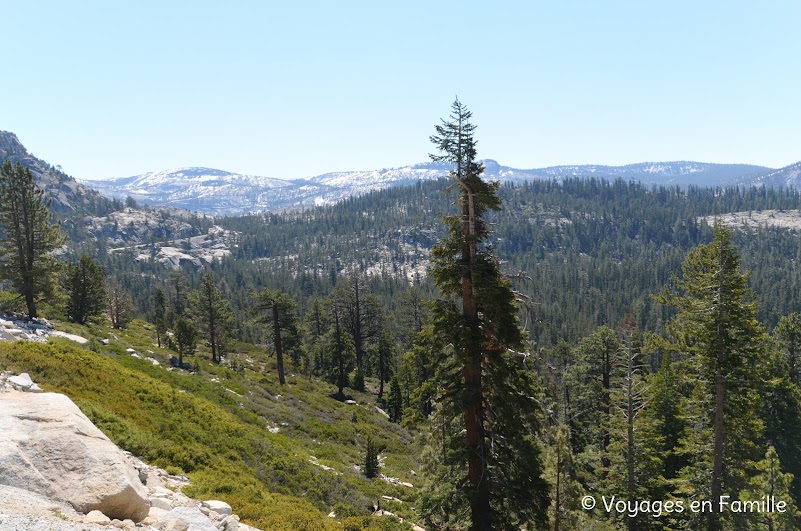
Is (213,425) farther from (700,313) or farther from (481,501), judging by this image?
(700,313)

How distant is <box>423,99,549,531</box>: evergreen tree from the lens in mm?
11727

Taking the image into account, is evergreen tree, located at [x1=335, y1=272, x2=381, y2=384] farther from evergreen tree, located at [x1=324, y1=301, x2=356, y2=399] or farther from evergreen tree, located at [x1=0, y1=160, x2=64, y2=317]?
evergreen tree, located at [x1=0, y1=160, x2=64, y2=317]

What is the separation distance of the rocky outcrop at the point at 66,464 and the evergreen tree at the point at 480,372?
23.9ft

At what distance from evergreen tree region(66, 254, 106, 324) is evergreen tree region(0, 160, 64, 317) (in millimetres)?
7986

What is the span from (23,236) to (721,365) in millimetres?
41964

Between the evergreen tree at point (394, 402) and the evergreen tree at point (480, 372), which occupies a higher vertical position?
the evergreen tree at point (480, 372)

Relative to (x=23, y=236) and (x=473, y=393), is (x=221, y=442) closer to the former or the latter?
(x=473, y=393)

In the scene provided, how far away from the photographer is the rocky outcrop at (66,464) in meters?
7.79

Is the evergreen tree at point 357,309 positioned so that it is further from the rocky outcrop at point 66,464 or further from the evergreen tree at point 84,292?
the rocky outcrop at point 66,464

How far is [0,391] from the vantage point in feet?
36.3

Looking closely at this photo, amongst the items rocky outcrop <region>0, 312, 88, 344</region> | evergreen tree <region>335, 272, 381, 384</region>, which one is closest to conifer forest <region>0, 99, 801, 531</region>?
rocky outcrop <region>0, 312, 88, 344</region>

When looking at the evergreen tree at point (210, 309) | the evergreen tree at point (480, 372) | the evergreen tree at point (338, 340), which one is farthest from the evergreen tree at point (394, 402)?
the evergreen tree at point (480, 372)

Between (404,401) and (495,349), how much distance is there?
4478cm

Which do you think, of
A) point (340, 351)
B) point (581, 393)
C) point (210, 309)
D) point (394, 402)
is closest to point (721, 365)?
point (581, 393)
